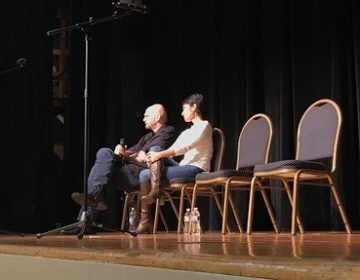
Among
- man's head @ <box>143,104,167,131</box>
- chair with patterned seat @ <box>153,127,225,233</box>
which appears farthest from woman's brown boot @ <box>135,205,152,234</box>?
man's head @ <box>143,104,167,131</box>

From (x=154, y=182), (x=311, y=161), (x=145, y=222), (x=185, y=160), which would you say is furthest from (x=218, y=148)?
(x=311, y=161)

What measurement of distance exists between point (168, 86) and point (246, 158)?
5.17 ft

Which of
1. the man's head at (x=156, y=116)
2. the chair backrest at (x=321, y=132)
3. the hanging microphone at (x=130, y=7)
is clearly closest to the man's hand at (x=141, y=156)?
the man's head at (x=156, y=116)

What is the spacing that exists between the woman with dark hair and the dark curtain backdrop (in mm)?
649

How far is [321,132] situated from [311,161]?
153mm

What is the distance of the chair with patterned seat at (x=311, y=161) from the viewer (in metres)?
2.80

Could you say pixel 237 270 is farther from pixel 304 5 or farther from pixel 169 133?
pixel 304 5

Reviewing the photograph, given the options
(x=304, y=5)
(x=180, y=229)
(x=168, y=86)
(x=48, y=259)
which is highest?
(x=304, y=5)

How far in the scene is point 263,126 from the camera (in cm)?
349

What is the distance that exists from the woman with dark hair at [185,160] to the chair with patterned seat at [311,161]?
43 centimetres

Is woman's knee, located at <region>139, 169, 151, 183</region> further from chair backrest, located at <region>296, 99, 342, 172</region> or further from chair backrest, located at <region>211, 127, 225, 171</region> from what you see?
chair backrest, located at <region>296, 99, 342, 172</region>

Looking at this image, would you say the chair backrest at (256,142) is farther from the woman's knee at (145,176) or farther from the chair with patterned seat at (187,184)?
the woman's knee at (145,176)

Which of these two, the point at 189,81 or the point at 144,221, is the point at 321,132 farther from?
the point at 189,81

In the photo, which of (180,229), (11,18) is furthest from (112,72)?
(180,229)
